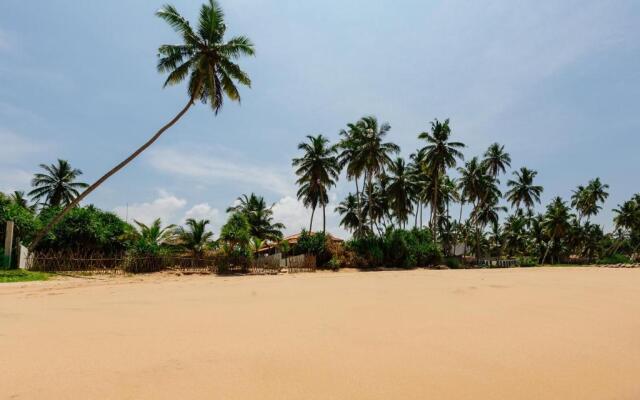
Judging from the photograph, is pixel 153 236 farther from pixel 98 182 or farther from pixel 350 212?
pixel 350 212

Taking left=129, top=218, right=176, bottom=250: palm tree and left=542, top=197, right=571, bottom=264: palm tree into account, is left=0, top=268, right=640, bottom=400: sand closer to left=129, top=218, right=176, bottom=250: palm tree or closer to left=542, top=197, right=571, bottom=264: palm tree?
left=129, top=218, right=176, bottom=250: palm tree

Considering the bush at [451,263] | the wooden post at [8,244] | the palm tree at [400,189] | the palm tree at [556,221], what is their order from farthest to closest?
1. the palm tree at [556,221]
2. the palm tree at [400,189]
3. the bush at [451,263]
4. the wooden post at [8,244]

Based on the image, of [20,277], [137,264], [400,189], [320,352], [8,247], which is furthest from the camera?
[400,189]

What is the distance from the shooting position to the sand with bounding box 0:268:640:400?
3121 millimetres

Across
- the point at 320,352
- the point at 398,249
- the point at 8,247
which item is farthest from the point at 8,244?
the point at 398,249

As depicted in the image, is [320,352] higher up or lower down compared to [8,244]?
lower down

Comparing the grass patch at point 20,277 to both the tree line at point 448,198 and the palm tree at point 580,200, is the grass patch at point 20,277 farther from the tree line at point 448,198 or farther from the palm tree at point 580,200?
the palm tree at point 580,200

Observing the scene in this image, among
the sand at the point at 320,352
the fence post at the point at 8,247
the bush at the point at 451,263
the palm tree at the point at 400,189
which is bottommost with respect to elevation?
the bush at the point at 451,263

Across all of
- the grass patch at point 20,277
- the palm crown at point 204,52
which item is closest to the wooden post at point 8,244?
the grass patch at point 20,277

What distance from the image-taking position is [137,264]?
19156 mm

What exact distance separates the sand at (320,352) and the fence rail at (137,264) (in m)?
12.3

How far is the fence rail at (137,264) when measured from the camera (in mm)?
17734

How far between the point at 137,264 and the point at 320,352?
697 inches

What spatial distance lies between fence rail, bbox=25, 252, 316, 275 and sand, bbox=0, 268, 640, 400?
40.3 feet
